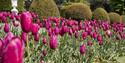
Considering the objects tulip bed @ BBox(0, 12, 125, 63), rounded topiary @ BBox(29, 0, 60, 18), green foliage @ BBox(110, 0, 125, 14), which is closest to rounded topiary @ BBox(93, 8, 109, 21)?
rounded topiary @ BBox(29, 0, 60, 18)

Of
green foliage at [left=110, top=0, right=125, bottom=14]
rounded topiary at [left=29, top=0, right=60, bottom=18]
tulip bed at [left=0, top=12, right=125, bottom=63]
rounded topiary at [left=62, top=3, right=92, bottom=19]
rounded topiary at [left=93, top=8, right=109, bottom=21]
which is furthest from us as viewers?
green foliage at [left=110, top=0, right=125, bottom=14]

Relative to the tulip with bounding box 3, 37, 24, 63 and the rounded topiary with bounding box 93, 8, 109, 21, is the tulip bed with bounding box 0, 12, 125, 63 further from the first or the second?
the rounded topiary with bounding box 93, 8, 109, 21

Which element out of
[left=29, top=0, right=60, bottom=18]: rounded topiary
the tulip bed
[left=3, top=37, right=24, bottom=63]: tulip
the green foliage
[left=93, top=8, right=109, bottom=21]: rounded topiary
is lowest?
the green foliage

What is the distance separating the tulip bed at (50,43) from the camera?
1349mm

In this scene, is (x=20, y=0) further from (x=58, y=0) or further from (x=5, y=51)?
(x=58, y=0)

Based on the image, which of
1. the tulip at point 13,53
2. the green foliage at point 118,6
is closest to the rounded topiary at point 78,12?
the green foliage at point 118,6

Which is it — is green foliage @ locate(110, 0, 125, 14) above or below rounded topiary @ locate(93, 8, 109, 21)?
below

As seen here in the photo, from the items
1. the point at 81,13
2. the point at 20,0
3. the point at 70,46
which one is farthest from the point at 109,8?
the point at 70,46

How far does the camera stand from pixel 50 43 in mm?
3725

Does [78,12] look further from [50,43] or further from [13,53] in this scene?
[13,53]

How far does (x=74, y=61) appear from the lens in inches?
224

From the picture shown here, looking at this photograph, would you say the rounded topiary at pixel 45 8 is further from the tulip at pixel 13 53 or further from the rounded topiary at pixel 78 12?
the tulip at pixel 13 53

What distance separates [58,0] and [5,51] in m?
39.8

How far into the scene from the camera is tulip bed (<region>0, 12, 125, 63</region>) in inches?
53.1
